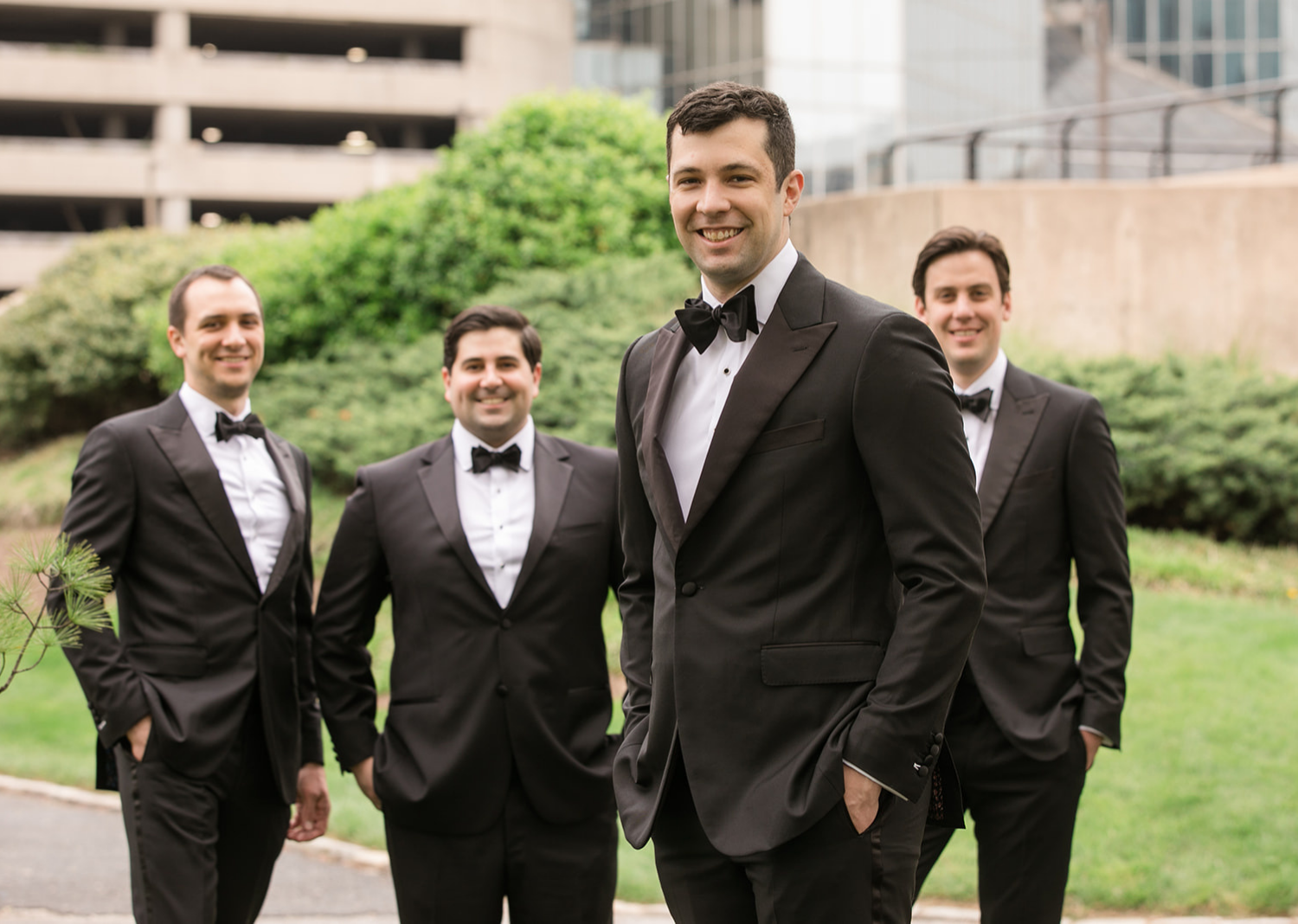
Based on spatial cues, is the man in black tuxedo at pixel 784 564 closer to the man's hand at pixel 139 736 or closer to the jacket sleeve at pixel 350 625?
the jacket sleeve at pixel 350 625

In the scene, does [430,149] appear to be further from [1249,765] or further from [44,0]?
[1249,765]

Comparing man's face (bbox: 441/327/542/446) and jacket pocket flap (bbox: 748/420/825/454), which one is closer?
jacket pocket flap (bbox: 748/420/825/454)

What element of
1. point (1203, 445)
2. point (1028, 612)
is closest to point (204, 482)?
point (1028, 612)

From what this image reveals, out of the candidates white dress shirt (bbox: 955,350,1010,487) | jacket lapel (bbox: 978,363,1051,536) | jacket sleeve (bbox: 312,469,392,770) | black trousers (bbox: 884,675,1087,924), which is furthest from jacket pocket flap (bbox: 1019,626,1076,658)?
jacket sleeve (bbox: 312,469,392,770)

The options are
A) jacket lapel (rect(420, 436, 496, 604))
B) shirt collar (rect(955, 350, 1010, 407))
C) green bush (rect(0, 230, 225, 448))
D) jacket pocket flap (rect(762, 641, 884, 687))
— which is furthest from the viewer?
green bush (rect(0, 230, 225, 448))

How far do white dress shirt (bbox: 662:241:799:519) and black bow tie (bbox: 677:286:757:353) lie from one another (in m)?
0.03

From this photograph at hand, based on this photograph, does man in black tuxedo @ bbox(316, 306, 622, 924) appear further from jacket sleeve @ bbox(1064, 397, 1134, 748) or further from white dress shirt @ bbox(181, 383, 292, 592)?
jacket sleeve @ bbox(1064, 397, 1134, 748)

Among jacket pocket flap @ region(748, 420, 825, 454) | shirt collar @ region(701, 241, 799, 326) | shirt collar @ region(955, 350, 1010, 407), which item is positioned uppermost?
shirt collar @ region(701, 241, 799, 326)

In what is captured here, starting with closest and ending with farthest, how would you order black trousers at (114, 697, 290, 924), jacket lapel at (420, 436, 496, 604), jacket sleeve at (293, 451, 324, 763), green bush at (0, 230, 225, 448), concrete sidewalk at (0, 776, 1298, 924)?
black trousers at (114, 697, 290, 924), jacket lapel at (420, 436, 496, 604), jacket sleeve at (293, 451, 324, 763), concrete sidewalk at (0, 776, 1298, 924), green bush at (0, 230, 225, 448)

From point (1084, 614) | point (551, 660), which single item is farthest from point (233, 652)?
point (1084, 614)

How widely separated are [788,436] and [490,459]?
6.03 feet

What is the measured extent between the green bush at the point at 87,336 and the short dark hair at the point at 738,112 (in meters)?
19.0

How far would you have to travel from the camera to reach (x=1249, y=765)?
7.26 m

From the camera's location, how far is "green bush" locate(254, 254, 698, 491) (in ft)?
38.0
